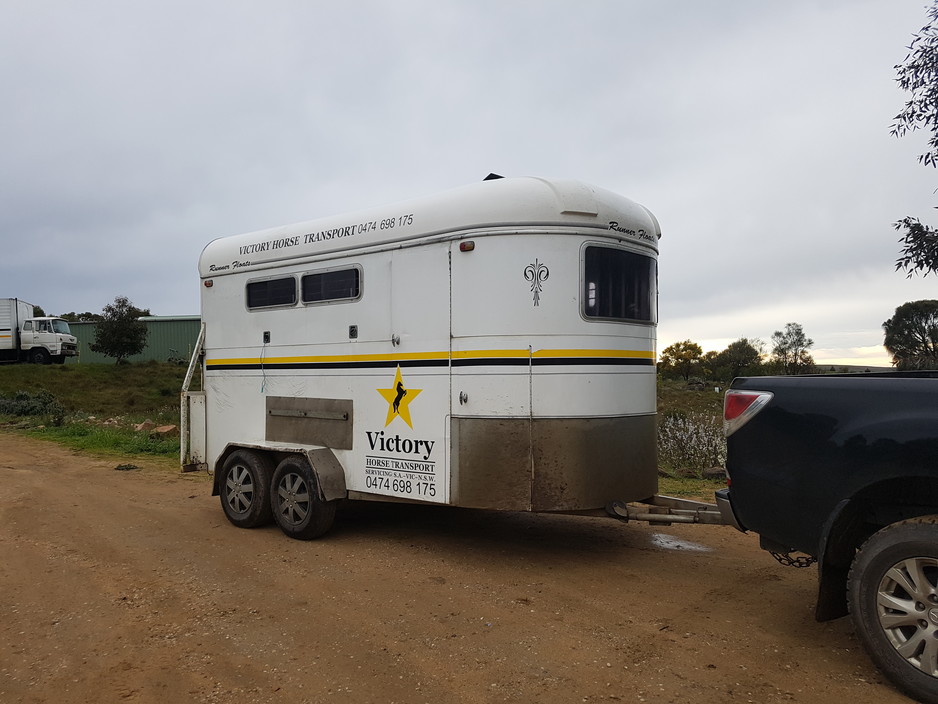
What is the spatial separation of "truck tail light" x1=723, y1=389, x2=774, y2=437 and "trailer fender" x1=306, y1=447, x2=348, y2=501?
3.81 metres

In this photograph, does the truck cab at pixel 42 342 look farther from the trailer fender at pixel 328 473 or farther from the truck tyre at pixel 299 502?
the trailer fender at pixel 328 473

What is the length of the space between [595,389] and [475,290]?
134 centimetres

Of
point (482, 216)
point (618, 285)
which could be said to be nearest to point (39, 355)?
point (482, 216)

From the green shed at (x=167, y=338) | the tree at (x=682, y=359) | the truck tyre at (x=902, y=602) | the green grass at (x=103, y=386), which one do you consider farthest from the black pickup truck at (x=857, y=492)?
the green shed at (x=167, y=338)

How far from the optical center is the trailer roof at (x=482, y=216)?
5.95m

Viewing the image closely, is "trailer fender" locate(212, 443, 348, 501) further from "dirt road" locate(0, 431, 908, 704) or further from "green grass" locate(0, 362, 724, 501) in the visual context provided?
"green grass" locate(0, 362, 724, 501)

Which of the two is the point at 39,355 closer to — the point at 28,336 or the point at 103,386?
the point at 28,336

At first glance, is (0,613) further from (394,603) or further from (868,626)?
(868,626)

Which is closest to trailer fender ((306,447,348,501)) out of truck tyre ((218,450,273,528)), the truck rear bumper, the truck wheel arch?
truck tyre ((218,450,273,528))

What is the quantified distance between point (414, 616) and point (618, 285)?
325 cm

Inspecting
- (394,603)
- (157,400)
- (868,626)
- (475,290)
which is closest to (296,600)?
(394,603)

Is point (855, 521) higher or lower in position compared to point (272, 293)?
lower

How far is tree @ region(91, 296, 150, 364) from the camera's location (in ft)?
116

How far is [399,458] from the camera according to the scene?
646 cm
